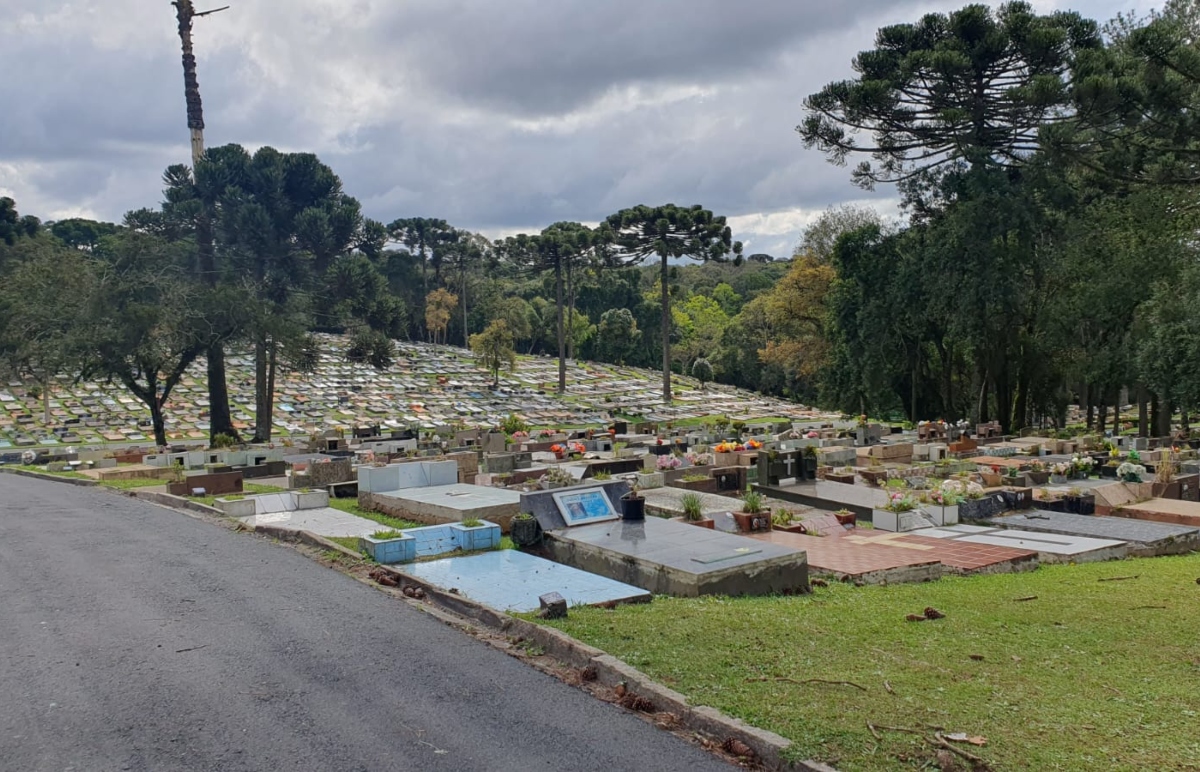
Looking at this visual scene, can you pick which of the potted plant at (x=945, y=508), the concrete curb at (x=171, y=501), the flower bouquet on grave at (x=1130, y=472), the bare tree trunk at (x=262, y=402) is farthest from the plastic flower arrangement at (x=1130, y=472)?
the bare tree trunk at (x=262, y=402)

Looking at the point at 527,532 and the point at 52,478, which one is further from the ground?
the point at 527,532

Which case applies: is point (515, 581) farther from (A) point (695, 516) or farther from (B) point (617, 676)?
(A) point (695, 516)

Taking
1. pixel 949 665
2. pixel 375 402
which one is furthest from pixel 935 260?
pixel 375 402

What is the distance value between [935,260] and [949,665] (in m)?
26.7

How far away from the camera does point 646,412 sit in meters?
49.2

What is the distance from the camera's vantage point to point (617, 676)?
564 centimetres

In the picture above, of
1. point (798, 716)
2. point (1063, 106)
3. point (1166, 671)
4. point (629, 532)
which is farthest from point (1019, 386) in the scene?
point (798, 716)

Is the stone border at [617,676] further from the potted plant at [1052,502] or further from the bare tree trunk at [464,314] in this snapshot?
the bare tree trunk at [464,314]

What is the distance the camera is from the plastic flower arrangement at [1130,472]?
615 inches

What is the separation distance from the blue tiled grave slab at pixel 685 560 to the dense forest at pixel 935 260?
17.3 metres

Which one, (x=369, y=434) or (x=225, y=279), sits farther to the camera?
(x=225, y=279)

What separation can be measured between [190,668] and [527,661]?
7.74 feet

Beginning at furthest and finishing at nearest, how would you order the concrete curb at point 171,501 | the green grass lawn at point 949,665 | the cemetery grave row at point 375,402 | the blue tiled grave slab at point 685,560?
the cemetery grave row at point 375,402 → the concrete curb at point 171,501 → the blue tiled grave slab at point 685,560 → the green grass lawn at point 949,665

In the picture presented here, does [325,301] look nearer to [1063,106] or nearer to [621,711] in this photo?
[1063,106]
